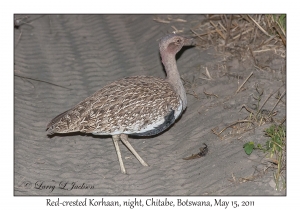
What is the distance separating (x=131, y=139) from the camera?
734 cm

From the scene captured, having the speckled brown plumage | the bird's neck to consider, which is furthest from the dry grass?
the speckled brown plumage

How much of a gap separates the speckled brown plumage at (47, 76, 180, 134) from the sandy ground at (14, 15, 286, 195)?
1.81ft

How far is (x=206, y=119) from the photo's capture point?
7328mm

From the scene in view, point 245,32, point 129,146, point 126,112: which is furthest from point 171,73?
point 245,32

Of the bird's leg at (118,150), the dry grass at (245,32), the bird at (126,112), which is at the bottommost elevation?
the bird's leg at (118,150)

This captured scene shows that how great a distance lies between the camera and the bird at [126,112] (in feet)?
21.0

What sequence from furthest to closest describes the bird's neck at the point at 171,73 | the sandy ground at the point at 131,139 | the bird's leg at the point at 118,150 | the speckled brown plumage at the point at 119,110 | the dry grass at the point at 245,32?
the dry grass at the point at 245,32 < the bird's neck at the point at 171,73 < the bird's leg at the point at 118,150 < the speckled brown plumage at the point at 119,110 < the sandy ground at the point at 131,139

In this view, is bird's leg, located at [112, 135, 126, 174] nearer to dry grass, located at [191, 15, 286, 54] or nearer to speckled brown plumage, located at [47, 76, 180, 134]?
speckled brown plumage, located at [47, 76, 180, 134]

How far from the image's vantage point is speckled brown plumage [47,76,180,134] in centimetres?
639

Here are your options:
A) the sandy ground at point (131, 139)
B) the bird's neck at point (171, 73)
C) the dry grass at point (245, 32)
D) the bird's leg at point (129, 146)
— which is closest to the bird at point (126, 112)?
the bird's leg at point (129, 146)

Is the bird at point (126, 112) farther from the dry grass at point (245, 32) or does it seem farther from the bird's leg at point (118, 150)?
the dry grass at point (245, 32)

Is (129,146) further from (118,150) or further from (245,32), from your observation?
(245,32)

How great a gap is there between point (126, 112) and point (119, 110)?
9cm

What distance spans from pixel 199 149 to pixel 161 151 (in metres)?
0.52
